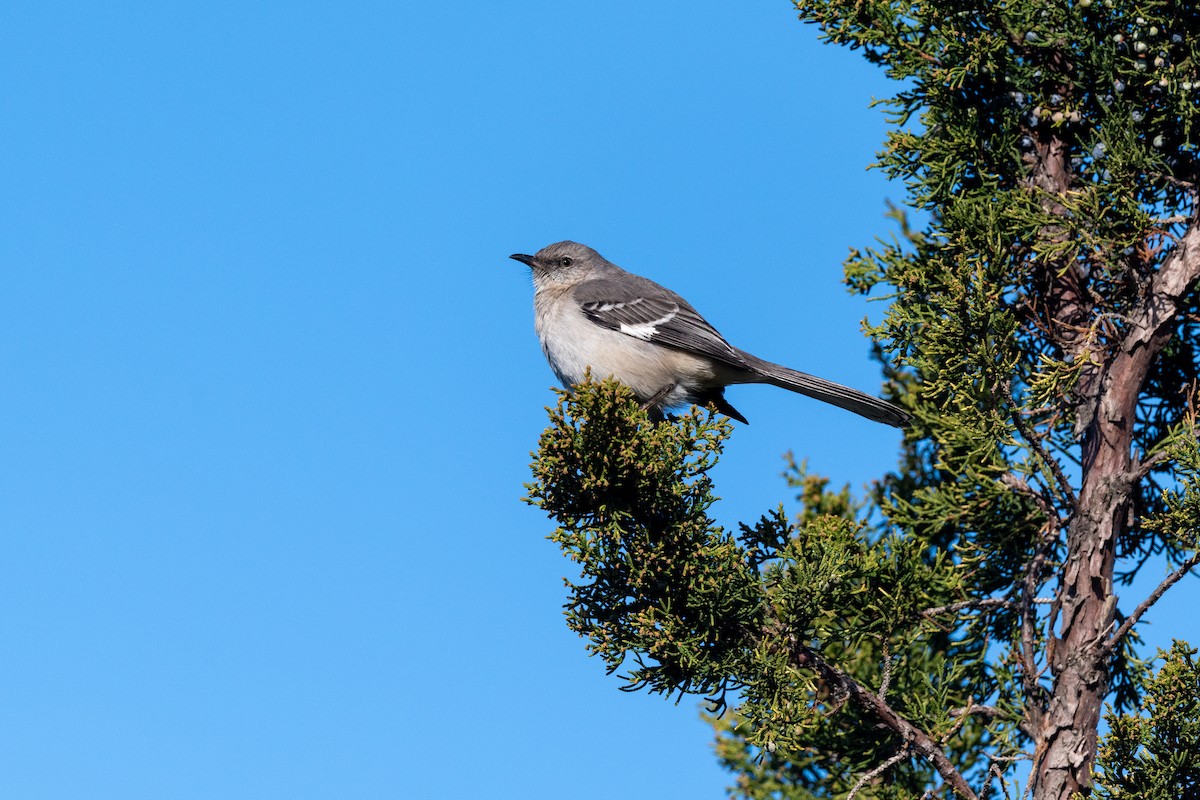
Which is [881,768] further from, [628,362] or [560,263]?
[560,263]

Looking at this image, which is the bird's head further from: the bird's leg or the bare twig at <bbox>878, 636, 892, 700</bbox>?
the bare twig at <bbox>878, 636, 892, 700</bbox>

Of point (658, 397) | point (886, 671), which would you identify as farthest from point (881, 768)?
point (658, 397)

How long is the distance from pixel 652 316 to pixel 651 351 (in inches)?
14.9

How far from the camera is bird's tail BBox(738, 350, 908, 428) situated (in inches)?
332

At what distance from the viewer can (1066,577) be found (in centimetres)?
728

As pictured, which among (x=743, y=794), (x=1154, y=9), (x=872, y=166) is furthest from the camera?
(x=743, y=794)

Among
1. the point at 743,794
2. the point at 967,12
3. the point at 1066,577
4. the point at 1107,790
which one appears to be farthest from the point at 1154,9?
the point at 743,794

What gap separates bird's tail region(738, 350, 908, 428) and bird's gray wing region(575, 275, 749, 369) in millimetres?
169

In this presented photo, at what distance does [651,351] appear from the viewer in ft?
30.8

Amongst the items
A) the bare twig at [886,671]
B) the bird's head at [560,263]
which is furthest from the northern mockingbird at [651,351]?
the bare twig at [886,671]

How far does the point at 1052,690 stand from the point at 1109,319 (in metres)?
2.42

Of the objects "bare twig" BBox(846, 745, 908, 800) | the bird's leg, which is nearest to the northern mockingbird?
the bird's leg

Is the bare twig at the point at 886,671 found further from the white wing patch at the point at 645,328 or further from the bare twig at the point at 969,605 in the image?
the white wing patch at the point at 645,328

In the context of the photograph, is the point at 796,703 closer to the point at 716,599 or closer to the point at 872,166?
the point at 716,599
